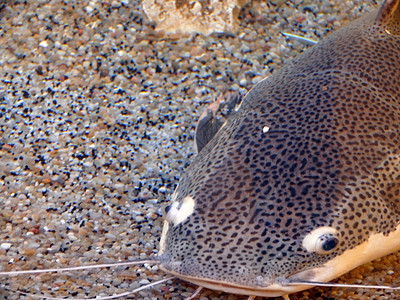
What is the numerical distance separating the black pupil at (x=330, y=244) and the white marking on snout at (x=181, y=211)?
24.0 inches

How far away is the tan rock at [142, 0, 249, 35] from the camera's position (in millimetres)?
4223

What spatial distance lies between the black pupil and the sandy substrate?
0.36 metres

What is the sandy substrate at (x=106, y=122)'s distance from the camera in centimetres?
253

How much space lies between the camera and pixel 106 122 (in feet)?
11.6

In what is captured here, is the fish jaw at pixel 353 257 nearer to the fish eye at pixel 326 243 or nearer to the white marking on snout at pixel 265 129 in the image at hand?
the fish eye at pixel 326 243

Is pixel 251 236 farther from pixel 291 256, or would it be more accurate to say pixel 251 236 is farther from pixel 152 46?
pixel 152 46

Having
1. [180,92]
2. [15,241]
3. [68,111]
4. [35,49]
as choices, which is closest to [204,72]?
[180,92]

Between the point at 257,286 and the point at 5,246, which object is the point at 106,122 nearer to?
the point at 5,246

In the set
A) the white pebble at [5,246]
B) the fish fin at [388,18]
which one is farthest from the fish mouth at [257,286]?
the fish fin at [388,18]

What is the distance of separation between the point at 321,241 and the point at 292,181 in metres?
0.31

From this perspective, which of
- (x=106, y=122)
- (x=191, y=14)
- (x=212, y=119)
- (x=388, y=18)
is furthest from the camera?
(x=191, y=14)

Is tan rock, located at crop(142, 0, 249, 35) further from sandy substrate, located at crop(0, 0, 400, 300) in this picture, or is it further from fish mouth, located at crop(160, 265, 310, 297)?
fish mouth, located at crop(160, 265, 310, 297)

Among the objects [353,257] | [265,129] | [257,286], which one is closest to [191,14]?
[265,129]

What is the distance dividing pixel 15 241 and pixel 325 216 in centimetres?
161
